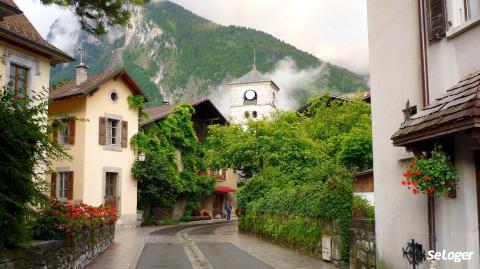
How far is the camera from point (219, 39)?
6516 inches

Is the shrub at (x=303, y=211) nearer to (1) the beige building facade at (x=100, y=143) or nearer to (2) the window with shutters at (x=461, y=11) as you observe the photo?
(2) the window with shutters at (x=461, y=11)

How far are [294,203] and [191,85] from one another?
127 metres

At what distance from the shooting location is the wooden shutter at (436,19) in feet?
24.4

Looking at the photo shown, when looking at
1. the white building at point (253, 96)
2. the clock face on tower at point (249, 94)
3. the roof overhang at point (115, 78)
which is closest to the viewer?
the roof overhang at point (115, 78)

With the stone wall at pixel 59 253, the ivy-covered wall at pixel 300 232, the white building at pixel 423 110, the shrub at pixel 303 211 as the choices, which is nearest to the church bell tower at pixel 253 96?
the shrub at pixel 303 211

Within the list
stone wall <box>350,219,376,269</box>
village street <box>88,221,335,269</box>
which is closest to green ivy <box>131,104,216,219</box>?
village street <box>88,221,335,269</box>

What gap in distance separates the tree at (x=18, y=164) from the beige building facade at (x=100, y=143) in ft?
68.2

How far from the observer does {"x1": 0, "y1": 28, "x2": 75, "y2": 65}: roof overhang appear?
1888 centimetres

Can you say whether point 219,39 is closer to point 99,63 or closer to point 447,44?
point 99,63

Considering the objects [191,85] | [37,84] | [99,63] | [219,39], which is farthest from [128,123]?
[219,39]

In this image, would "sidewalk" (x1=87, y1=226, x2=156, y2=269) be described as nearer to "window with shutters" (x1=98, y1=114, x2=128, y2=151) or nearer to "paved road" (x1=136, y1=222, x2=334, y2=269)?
"paved road" (x1=136, y1=222, x2=334, y2=269)

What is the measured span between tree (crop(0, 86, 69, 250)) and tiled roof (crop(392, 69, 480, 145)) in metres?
5.01

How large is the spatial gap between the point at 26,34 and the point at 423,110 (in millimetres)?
16932

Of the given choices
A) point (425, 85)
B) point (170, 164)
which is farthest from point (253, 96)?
point (425, 85)
